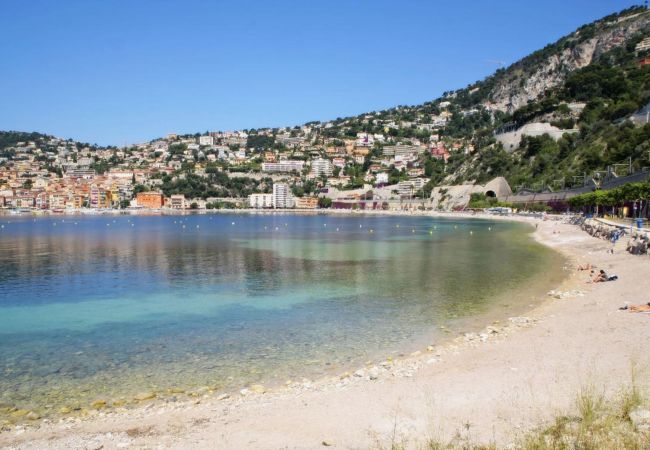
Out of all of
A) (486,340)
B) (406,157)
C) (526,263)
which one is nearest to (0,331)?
(486,340)

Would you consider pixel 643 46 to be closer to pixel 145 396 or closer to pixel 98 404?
pixel 145 396

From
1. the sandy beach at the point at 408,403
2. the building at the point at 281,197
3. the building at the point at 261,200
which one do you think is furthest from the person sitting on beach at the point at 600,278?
the building at the point at 261,200

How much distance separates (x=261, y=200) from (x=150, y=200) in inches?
1524

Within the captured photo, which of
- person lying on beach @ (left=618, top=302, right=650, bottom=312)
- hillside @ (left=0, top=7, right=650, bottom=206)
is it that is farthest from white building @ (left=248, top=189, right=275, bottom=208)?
person lying on beach @ (left=618, top=302, right=650, bottom=312)

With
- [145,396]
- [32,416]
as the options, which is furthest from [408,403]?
[32,416]

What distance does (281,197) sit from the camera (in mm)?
175875

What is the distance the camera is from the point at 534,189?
8656 centimetres

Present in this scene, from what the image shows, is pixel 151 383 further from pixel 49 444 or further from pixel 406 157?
pixel 406 157

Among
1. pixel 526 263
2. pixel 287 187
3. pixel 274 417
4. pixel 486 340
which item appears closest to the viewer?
pixel 274 417

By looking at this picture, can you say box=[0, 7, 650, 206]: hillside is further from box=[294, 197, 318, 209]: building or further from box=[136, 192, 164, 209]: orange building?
box=[136, 192, 164, 209]: orange building

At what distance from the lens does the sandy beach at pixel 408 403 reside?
6145 millimetres

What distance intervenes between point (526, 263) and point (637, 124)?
55782 millimetres

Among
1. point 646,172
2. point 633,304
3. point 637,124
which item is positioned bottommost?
point 633,304

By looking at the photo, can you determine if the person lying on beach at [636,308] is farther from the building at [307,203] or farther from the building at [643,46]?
the building at [307,203]
